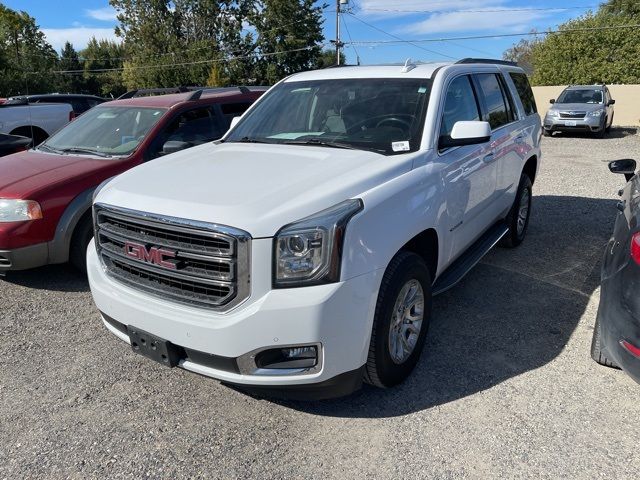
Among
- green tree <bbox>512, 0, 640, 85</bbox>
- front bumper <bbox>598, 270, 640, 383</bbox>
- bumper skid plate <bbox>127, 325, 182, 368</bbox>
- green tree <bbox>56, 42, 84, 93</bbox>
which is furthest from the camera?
green tree <bbox>56, 42, 84, 93</bbox>

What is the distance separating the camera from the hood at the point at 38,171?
4531mm

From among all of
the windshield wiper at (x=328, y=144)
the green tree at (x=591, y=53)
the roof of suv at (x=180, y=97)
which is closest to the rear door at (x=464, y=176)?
the windshield wiper at (x=328, y=144)

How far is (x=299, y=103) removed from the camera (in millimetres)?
4227

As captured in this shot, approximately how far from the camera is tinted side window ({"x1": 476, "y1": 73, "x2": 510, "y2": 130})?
4.62 meters

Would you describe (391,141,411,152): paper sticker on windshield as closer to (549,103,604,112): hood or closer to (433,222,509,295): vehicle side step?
(433,222,509,295): vehicle side step

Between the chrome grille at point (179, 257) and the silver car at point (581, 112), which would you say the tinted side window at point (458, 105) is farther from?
the silver car at point (581, 112)

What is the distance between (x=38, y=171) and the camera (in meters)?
4.89

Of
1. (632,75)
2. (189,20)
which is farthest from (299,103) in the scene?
(189,20)

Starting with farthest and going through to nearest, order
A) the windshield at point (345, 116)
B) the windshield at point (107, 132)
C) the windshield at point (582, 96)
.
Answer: the windshield at point (582, 96)
the windshield at point (107, 132)
the windshield at point (345, 116)

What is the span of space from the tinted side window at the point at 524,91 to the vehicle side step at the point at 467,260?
1561 mm

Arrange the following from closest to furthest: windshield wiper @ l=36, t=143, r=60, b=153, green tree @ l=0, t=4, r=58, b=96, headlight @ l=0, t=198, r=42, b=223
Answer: headlight @ l=0, t=198, r=42, b=223 < windshield wiper @ l=36, t=143, r=60, b=153 < green tree @ l=0, t=4, r=58, b=96

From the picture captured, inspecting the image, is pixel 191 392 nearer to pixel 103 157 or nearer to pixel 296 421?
pixel 296 421

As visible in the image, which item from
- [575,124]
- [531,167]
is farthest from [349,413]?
[575,124]

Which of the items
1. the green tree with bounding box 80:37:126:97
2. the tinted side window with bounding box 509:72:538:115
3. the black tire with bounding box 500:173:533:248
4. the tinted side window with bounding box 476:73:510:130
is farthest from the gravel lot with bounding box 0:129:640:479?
the green tree with bounding box 80:37:126:97
